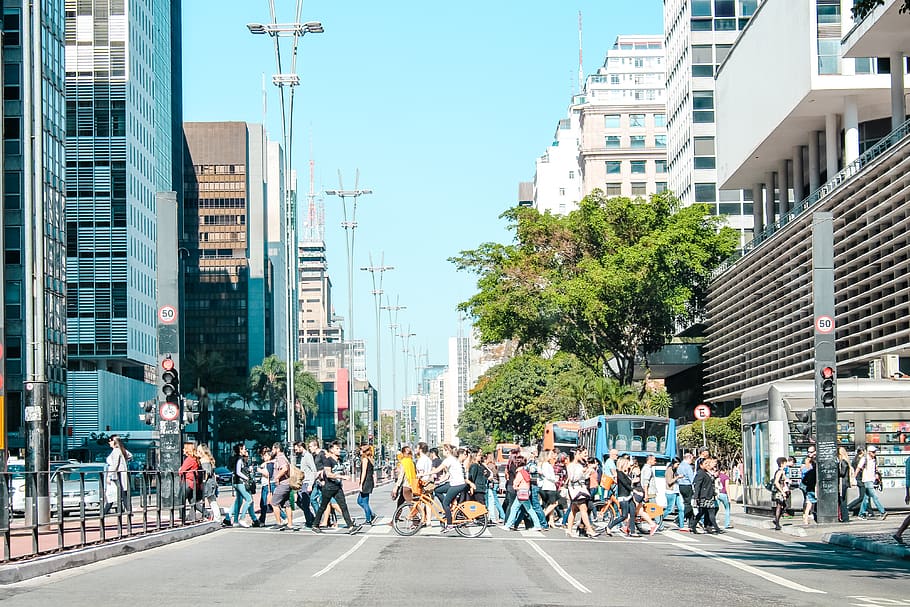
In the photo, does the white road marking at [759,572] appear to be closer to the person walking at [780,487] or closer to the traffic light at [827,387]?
the person walking at [780,487]

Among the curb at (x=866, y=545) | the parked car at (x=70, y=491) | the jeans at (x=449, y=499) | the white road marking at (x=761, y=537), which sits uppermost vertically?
the parked car at (x=70, y=491)

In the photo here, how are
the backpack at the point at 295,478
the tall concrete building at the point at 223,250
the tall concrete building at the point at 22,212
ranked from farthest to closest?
the tall concrete building at the point at 223,250, the tall concrete building at the point at 22,212, the backpack at the point at 295,478

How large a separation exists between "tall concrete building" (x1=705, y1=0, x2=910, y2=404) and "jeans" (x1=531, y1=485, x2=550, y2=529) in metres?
11.8

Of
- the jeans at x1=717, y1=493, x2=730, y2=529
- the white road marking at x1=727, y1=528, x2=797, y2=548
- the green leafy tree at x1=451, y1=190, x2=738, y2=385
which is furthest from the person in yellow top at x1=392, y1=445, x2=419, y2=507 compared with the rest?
the green leafy tree at x1=451, y1=190, x2=738, y2=385

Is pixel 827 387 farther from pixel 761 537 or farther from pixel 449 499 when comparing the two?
pixel 449 499

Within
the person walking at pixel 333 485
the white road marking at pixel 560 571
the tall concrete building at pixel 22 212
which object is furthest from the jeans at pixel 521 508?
the tall concrete building at pixel 22 212

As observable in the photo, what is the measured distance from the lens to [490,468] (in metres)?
34.1

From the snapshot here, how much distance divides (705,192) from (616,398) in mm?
33857

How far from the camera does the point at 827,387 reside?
29375 mm

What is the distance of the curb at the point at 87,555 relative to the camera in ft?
53.7

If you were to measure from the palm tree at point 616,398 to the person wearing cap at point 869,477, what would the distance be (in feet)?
92.4

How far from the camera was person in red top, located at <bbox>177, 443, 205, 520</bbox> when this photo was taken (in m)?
27.5

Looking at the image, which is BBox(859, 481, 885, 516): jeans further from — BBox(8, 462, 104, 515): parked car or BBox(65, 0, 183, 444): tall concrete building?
BBox(65, 0, 183, 444): tall concrete building

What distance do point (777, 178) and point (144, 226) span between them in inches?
2078
